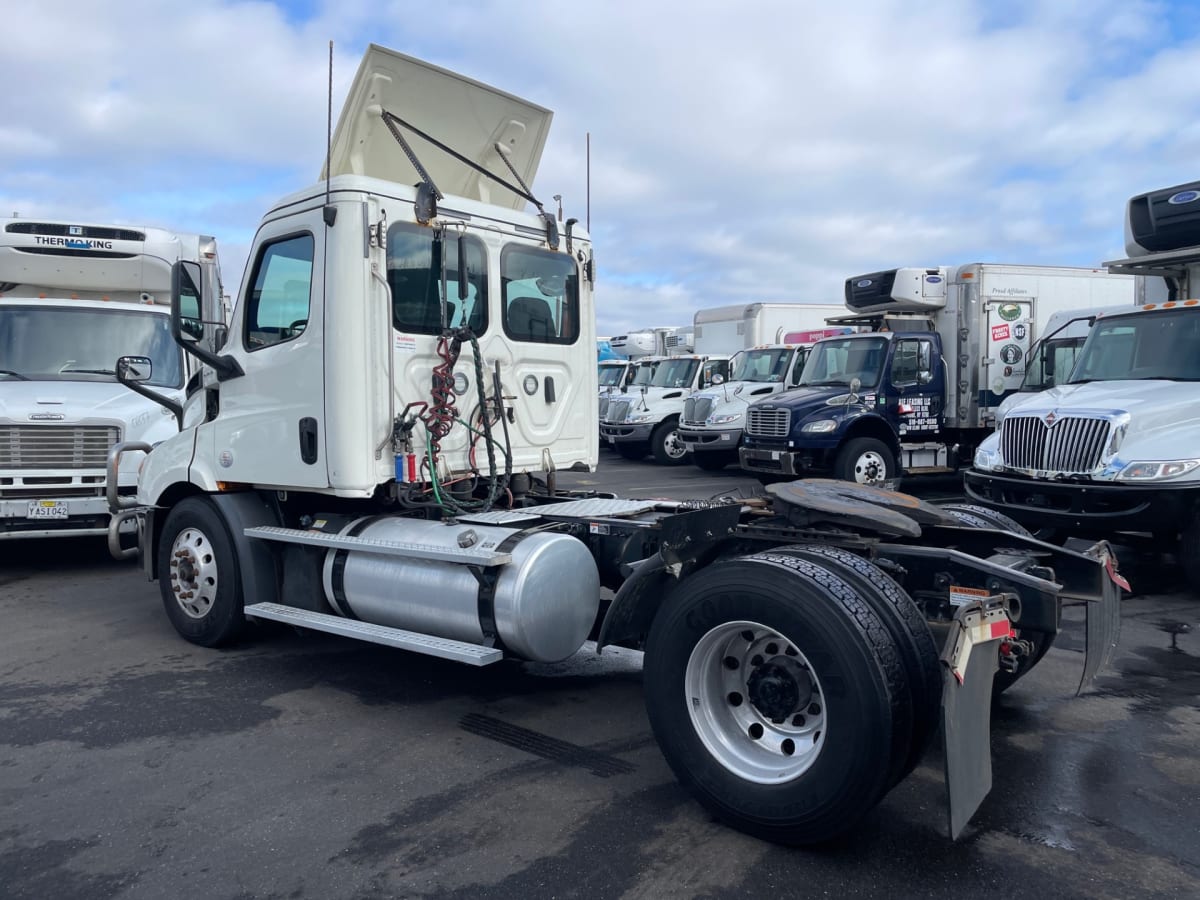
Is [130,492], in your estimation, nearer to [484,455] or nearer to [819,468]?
[484,455]

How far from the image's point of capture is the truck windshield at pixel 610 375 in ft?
75.3

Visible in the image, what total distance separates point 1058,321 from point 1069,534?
21.2ft

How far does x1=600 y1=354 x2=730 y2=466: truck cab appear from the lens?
19.6 meters

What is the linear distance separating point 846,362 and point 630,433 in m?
6.39

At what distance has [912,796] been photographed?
12.7ft

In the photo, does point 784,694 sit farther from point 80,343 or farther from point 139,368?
point 80,343

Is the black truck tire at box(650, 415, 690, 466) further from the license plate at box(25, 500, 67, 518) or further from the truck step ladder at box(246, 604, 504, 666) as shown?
the truck step ladder at box(246, 604, 504, 666)

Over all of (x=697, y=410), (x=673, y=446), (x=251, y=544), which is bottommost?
(x=251, y=544)

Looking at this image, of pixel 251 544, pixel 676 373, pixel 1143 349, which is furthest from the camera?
pixel 676 373

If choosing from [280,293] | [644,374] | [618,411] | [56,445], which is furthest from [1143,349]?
[644,374]

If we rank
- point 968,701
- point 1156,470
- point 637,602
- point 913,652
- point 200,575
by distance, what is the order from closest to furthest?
point 968,701
point 913,652
point 637,602
point 200,575
point 1156,470

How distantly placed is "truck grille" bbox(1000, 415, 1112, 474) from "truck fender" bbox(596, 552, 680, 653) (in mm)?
5203

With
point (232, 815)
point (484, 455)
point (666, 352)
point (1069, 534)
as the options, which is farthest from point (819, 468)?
point (666, 352)

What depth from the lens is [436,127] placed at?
19.2ft
